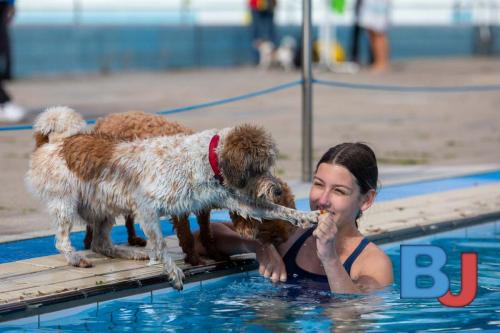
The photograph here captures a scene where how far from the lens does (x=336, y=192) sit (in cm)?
573

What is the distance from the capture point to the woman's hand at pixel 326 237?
5473 millimetres

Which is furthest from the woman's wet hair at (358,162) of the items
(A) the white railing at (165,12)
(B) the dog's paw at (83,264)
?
(A) the white railing at (165,12)

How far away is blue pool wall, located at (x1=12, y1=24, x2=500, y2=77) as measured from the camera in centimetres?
2309

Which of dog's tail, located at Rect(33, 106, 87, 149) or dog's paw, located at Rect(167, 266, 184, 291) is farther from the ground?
dog's tail, located at Rect(33, 106, 87, 149)

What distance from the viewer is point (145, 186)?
19.1ft

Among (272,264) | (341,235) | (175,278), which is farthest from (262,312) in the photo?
(341,235)

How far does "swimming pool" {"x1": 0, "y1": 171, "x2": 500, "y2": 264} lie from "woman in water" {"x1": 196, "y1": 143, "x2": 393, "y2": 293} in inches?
57.7

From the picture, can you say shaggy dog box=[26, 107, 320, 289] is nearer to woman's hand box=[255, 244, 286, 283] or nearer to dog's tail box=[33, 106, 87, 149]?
dog's tail box=[33, 106, 87, 149]

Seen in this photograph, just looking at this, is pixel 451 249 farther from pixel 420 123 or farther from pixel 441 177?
pixel 420 123

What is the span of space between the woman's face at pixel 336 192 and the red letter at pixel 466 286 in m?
0.76

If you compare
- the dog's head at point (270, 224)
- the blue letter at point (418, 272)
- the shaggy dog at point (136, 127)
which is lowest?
the blue letter at point (418, 272)

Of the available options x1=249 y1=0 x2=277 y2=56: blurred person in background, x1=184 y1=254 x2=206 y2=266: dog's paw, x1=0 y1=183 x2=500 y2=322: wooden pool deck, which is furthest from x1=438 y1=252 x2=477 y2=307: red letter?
x1=249 y1=0 x2=277 y2=56: blurred person in background

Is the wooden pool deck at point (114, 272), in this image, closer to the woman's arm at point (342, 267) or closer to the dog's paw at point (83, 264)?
the dog's paw at point (83, 264)

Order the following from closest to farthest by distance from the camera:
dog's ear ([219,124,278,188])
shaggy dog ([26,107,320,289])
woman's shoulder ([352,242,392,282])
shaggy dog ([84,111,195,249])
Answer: dog's ear ([219,124,278,188])
shaggy dog ([26,107,320,289])
woman's shoulder ([352,242,392,282])
shaggy dog ([84,111,195,249])
